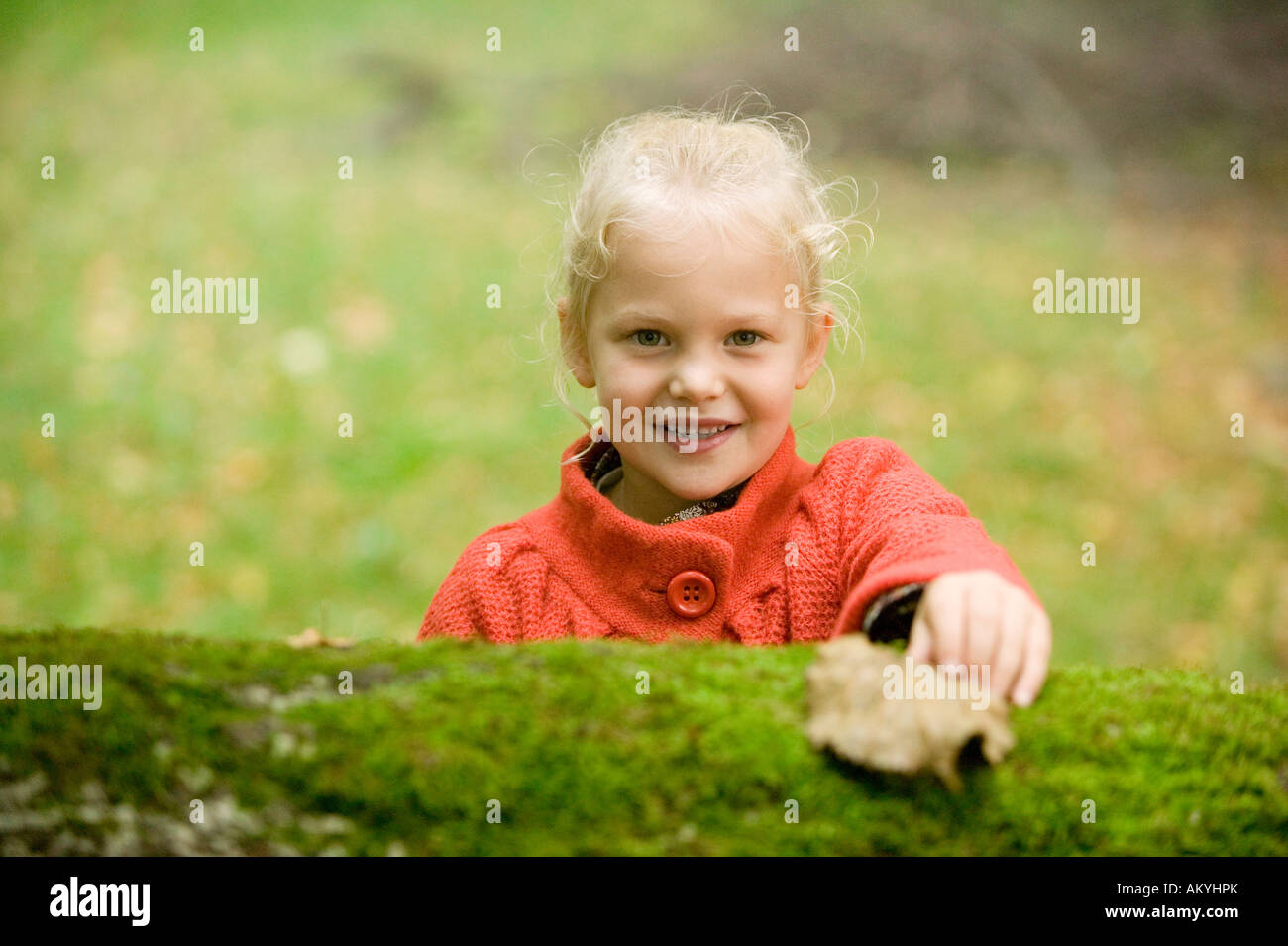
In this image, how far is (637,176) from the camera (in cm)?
280

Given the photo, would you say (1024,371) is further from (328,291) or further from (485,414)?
(328,291)

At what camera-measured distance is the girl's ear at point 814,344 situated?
2.94 meters

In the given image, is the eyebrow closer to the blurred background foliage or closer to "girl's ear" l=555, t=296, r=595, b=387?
"girl's ear" l=555, t=296, r=595, b=387

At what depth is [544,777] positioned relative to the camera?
163 centimetres

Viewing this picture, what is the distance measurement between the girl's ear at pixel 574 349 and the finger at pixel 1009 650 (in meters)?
1.53

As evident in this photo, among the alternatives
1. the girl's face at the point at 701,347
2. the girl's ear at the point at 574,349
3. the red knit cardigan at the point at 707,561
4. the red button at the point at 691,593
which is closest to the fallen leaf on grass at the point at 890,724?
the red knit cardigan at the point at 707,561

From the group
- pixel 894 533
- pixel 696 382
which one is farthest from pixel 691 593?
pixel 894 533

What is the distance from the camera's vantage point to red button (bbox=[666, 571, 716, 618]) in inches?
105

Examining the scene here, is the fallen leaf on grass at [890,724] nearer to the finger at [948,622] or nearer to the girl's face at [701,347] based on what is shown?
the finger at [948,622]

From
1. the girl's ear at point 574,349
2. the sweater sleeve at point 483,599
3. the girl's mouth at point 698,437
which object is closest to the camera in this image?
the girl's mouth at point 698,437

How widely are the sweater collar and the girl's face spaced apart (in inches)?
3.5

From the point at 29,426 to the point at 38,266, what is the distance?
2013mm

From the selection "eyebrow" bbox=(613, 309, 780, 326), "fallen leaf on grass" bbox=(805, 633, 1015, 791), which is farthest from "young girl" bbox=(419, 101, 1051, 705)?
"fallen leaf on grass" bbox=(805, 633, 1015, 791)
